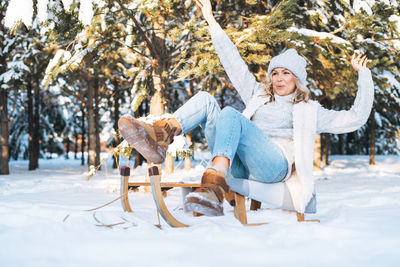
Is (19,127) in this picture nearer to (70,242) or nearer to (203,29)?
(203,29)

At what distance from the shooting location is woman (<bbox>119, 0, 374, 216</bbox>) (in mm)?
2293

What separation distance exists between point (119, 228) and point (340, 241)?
126cm

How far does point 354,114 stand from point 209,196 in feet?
4.48

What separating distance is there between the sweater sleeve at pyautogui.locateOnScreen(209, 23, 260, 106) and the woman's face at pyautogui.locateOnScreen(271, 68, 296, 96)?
0.21m

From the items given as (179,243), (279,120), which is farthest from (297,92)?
(179,243)

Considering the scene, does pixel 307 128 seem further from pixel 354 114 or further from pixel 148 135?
pixel 148 135

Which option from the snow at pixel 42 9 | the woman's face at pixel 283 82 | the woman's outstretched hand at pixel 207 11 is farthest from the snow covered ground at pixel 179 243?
the snow at pixel 42 9

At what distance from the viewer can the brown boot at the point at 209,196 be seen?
2043 mm

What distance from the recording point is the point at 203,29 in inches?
204

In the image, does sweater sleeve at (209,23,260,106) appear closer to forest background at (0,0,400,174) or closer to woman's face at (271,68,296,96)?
woman's face at (271,68,296,96)

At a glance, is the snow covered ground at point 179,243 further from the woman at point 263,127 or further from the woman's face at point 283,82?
the woman's face at point 283,82

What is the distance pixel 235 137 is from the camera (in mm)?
2350

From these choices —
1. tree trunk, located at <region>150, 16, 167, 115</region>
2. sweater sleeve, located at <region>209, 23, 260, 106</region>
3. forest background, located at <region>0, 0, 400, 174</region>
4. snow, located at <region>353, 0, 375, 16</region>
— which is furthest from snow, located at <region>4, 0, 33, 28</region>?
snow, located at <region>353, 0, 375, 16</region>

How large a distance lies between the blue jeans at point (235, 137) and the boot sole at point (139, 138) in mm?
236
